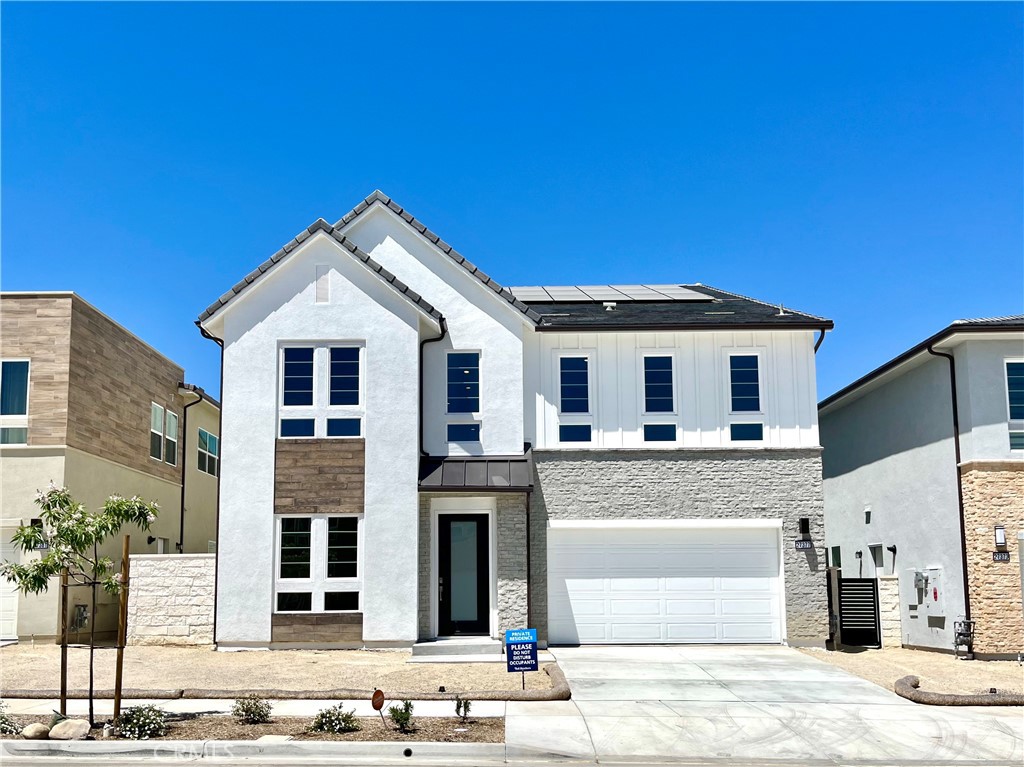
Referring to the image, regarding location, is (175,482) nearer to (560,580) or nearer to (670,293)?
(560,580)

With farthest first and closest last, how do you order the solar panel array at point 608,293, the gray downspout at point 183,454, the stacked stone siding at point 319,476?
the gray downspout at point 183,454 → the solar panel array at point 608,293 → the stacked stone siding at point 319,476

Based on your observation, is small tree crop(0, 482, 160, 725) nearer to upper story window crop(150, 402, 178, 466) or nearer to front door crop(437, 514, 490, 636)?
front door crop(437, 514, 490, 636)

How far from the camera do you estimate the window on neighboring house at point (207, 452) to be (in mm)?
31016

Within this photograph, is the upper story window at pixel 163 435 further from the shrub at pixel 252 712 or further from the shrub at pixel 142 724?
the shrub at pixel 142 724

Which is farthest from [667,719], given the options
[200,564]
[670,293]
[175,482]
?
[175,482]

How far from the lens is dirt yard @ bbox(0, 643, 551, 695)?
15453 mm

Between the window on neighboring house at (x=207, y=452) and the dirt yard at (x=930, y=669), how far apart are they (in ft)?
63.1

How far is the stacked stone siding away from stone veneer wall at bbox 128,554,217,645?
6.68 ft

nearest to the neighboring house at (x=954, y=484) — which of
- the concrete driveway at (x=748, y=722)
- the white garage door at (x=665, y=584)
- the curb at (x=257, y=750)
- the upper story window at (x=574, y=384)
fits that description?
the white garage door at (x=665, y=584)

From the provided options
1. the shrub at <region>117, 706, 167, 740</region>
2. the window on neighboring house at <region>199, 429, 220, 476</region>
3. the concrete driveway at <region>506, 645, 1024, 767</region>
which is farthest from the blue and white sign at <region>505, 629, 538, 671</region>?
the window on neighboring house at <region>199, 429, 220, 476</region>

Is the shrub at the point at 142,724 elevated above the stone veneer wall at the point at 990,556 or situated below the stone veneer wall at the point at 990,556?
below

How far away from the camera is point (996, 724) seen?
42.7ft

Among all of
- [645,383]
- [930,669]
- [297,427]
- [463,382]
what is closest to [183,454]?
[297,427]

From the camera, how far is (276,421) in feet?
66.2
